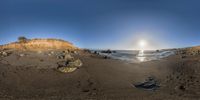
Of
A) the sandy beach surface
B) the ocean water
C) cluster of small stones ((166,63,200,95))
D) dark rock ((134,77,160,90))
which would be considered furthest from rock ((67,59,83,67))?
cluster of small stones ((166,63,200,95))

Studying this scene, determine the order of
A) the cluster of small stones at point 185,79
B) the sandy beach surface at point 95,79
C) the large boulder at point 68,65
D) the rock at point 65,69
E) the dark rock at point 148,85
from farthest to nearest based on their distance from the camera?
the large boulder at point 68,65
the rock at point 65,69
the dark rock at point 148,85
the cluster of small stones at point 185,79
the sandy beach surface at point 95,79

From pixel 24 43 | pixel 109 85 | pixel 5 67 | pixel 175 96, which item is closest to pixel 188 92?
pixel 175 96

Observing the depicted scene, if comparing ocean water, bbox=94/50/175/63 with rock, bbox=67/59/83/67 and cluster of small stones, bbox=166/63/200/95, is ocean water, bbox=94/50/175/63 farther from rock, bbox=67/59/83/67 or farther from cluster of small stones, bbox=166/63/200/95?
rock, bbox=67/59/83/67

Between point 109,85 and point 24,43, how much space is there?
20606 mm

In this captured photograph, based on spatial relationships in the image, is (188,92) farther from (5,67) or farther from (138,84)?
(5,67)

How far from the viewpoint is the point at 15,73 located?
1043 inches

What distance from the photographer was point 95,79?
25.8 metres

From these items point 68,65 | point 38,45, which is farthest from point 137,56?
point 68,65

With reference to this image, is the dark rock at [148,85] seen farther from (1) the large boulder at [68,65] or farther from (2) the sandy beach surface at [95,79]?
(1) the large boulder at [68,65]

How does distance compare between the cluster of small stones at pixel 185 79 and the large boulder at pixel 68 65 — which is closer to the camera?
the cluster of small stones at pixel 185 79

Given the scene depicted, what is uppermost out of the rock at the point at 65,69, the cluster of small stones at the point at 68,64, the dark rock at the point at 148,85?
the cluster of small stones at the point at 68,64

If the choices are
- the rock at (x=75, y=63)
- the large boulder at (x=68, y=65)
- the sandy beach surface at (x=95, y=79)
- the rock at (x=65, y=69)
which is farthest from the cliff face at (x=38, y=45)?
the rock at (x=65, y=69)

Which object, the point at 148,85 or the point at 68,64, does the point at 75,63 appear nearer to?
the point at 68,64

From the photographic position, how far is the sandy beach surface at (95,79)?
2136 cm
